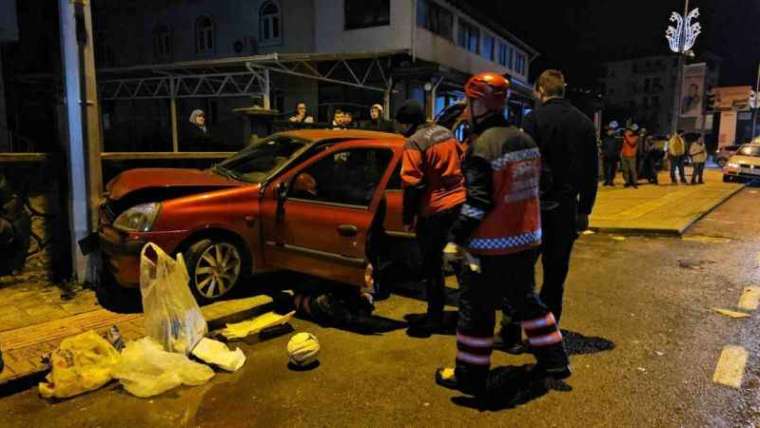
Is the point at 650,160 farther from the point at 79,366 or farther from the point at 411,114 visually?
the point at 79,366

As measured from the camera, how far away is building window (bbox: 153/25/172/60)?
23.5 m

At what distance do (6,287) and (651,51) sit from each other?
72.4 m

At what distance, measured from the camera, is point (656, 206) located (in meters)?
11.9

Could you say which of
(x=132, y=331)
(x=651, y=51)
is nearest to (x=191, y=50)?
(x=132, y=331)

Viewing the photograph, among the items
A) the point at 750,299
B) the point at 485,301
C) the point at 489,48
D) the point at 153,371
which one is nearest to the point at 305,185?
the point at 153,371

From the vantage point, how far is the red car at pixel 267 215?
4.70 meters

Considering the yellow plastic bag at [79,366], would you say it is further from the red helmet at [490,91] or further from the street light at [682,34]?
the street light at [682,34]

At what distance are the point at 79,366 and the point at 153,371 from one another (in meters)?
0.51

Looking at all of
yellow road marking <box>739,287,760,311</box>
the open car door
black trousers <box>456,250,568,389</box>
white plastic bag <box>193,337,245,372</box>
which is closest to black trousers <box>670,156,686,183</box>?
yellow road marking <box>739,287,760,311</box>

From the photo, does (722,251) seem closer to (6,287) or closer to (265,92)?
(6,287)

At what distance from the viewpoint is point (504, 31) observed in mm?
26094

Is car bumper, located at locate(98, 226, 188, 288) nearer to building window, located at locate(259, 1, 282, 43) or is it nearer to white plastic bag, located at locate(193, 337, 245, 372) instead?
white plastic bag, located at locate(193, 337, 245, 372)

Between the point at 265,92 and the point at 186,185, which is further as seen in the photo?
the point at 265,92

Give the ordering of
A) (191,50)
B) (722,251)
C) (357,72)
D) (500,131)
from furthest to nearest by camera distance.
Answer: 1. (191,50)
2. (357,72)
3. (722,251)
4. (500,131)
